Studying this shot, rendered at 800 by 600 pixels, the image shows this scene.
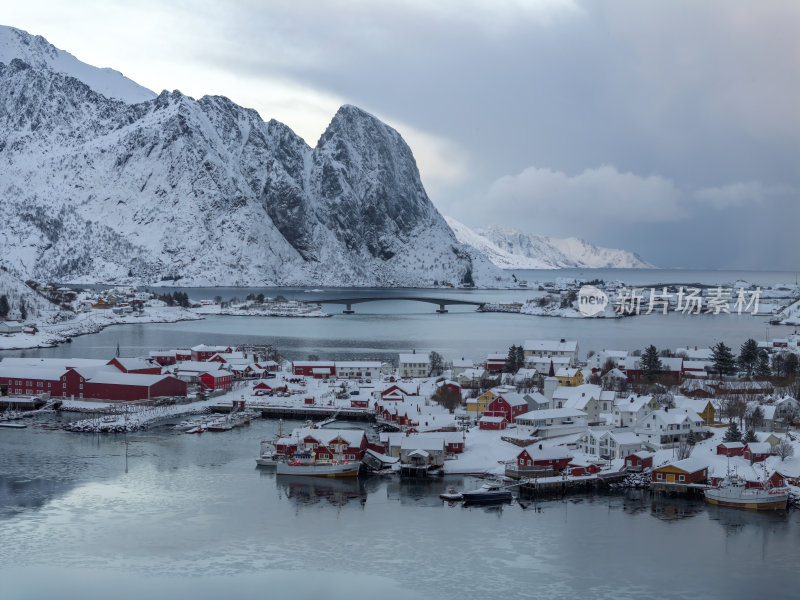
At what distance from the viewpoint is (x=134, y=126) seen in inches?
5576

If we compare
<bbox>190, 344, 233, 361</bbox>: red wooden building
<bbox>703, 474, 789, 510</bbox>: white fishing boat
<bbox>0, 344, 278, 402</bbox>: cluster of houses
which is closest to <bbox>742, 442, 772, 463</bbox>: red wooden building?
<bbox>703, 474, 789, 510</bbox>: white fishing boat

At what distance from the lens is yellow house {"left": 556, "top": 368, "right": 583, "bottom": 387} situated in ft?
101

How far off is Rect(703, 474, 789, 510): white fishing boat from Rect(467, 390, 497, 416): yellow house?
8563 millimetres

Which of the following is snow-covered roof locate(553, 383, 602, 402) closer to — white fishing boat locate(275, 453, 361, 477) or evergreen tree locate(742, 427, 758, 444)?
evergreen tree locate(742, 427, 758, 444)

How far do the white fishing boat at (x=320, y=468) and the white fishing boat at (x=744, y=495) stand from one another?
24.1 ft

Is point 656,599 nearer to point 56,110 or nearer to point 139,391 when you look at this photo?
point 139,391

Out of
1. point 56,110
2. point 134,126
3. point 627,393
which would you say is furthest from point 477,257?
point 627,393

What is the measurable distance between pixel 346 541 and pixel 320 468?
4.69 m

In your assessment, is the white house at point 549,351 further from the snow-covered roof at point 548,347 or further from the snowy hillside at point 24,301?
the snowy hillside at point 24,301

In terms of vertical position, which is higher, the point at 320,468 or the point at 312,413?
the point at 312,413

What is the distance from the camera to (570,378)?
102 ft

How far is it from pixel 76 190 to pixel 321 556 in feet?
419

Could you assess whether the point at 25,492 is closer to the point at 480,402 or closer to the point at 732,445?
the point at 480,402

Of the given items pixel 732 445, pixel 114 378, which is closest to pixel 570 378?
pixel 732 445
